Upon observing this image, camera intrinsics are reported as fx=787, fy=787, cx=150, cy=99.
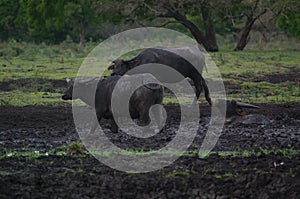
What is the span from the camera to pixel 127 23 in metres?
38.3

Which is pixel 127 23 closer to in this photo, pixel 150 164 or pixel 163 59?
pixel 163 59

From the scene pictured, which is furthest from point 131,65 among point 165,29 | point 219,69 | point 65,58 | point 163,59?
point 165,29

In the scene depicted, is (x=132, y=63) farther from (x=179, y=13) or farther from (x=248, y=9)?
(x=248, y=9)

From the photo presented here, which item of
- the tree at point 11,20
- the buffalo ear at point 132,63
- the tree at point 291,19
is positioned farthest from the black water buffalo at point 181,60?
the tree at point 11,20

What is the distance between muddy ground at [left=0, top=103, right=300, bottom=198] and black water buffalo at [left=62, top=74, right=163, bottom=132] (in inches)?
16.1

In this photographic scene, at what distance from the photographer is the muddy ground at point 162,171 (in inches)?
345

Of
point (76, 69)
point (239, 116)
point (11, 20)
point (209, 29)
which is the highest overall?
point (239, 116)

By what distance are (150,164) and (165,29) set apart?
33.8 meters

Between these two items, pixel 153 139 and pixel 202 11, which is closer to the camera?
pixel 153 139

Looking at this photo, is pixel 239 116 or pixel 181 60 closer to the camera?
pixel 239 116

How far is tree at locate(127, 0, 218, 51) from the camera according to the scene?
36.2m

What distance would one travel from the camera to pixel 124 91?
13.6 m

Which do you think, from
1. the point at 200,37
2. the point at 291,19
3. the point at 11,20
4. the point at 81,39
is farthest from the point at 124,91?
the point at 11,20

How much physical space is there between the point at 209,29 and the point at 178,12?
1.68m
